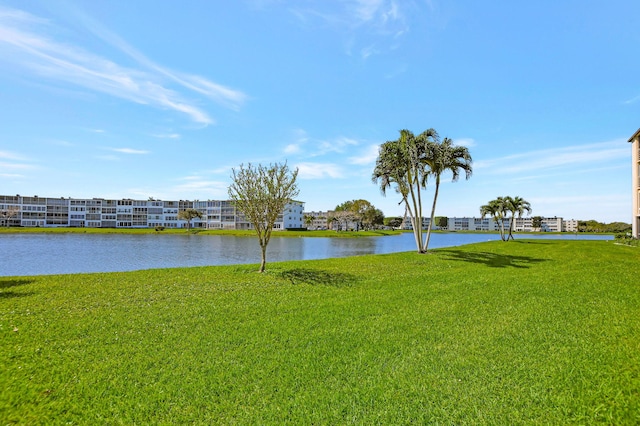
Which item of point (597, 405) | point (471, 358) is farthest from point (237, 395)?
point (597, 405)

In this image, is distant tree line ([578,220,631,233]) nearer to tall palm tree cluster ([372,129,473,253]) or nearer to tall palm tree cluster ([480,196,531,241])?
tall palm tree cluster ([480,196,531,241])

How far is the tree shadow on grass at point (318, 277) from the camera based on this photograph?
13.5m

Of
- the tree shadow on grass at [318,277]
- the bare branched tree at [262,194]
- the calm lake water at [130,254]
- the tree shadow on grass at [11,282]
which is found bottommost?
the calm lake water at [130,254]

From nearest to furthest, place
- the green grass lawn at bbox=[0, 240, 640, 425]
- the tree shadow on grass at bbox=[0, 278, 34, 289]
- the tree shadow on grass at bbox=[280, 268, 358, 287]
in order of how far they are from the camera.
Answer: the green grass lawn at bbox=[0, 240, 640, 425], the tree shadow on grass at bbox=[0, 278, 34, 289], the tree shadow on grass at bbox=[280, 268, 358, 287]

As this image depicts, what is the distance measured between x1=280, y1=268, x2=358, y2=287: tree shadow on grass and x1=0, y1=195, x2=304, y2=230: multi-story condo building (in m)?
104

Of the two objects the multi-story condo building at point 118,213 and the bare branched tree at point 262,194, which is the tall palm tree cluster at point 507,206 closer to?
the bare branched tree at point 262,194

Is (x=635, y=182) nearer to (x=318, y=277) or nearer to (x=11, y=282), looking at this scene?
(x=318, y=277)

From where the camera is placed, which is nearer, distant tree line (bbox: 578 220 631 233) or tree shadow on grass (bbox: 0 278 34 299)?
tree shadow on grass (bbox: 0 278 34 299)

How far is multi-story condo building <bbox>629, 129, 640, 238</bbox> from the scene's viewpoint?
3947 centimetres

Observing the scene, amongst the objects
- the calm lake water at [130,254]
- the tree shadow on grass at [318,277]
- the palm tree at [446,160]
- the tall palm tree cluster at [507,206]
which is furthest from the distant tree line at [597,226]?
the tree shadow on grass at [318,277]

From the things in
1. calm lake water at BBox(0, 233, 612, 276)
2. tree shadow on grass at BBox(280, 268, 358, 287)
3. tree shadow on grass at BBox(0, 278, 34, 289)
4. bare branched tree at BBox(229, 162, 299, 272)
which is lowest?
calm lake water at BBox(0, 233, 612, 276)

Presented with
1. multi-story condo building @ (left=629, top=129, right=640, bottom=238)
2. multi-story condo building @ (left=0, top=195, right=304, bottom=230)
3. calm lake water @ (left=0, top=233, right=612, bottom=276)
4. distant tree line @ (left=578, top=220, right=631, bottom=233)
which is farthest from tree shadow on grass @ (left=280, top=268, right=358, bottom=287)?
distant tree line @ (left=578, top=220, right=631, bottom=233)

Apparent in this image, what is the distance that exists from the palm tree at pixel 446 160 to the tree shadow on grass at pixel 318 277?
1152 cm

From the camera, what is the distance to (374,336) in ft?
23.7
